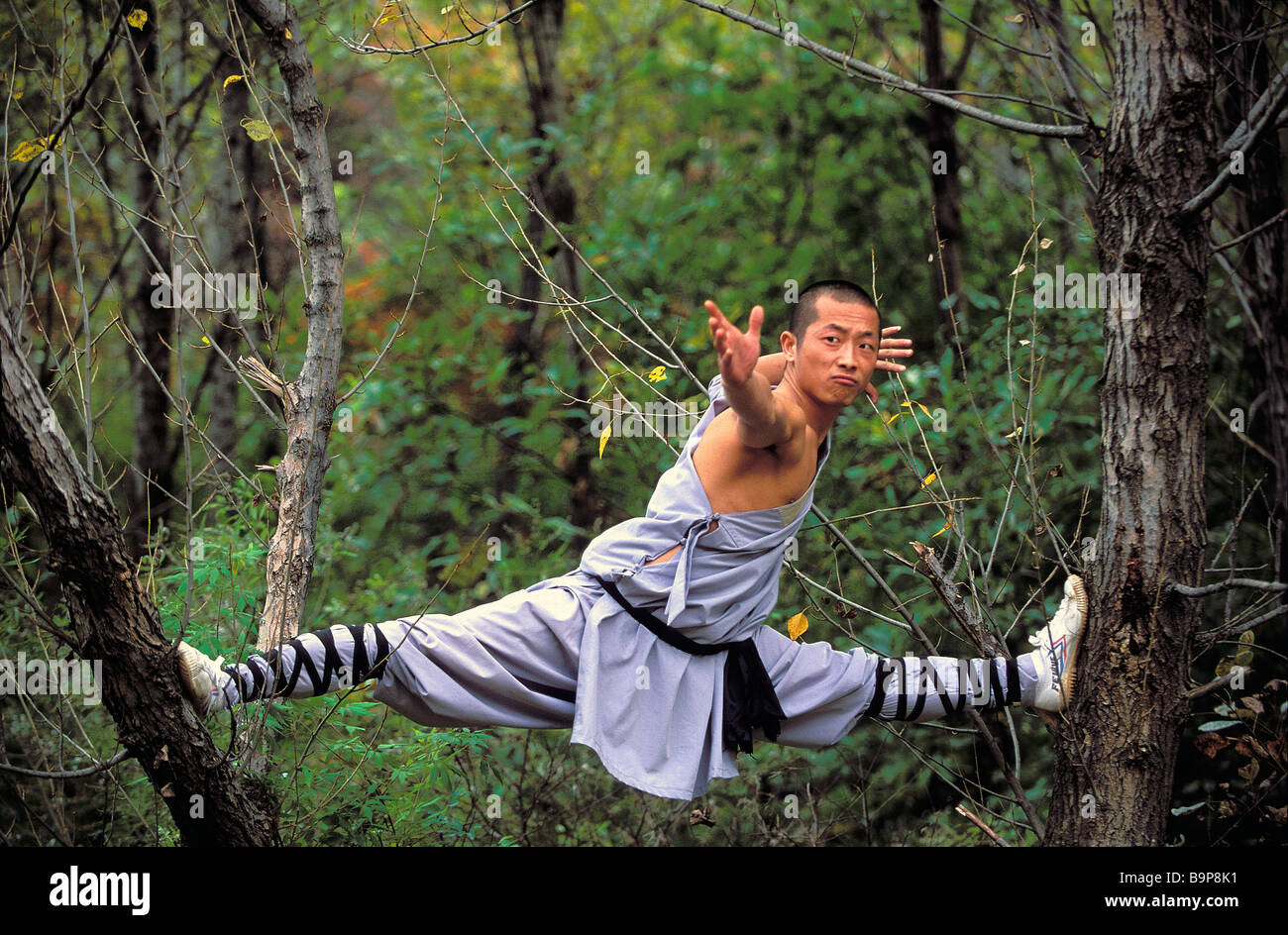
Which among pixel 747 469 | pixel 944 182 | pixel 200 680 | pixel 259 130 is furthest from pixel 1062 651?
pixel 944 182

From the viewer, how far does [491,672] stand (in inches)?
125

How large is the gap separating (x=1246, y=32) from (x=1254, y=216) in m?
0.78

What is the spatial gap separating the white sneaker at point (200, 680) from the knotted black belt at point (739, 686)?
110cm

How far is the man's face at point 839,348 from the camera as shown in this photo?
3.10m

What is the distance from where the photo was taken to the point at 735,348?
2686 millimetres

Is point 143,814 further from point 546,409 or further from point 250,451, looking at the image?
point 250,451

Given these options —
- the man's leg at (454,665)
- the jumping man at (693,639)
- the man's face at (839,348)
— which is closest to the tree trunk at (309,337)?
the man's leg at (454,665)

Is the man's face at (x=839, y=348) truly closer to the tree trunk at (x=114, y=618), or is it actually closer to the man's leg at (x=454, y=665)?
the man's leg at (x=454, y=665)

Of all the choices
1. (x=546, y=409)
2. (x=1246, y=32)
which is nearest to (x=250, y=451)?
(x=546, y=409)

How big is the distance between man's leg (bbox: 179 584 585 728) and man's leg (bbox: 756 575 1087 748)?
2.08 ft

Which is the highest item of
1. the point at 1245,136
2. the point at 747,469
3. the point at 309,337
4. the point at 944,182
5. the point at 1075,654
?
the point at 944,182

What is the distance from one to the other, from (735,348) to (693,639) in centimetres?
101

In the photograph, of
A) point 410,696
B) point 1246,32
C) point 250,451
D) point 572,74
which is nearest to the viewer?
point 410,696

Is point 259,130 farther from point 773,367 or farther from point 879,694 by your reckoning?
point 879,694
